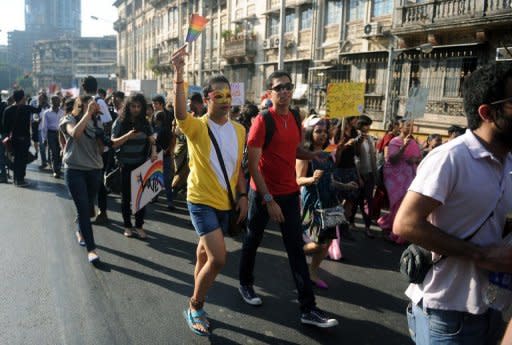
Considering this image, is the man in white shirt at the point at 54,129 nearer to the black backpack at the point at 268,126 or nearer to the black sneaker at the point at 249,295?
the black sneaker at the point at 249,295

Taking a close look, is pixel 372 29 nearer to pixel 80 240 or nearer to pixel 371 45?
pixel 371 45

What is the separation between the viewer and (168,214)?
7.59 metres


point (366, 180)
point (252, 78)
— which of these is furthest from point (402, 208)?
point (252, 78)

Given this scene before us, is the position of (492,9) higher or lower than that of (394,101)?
higher

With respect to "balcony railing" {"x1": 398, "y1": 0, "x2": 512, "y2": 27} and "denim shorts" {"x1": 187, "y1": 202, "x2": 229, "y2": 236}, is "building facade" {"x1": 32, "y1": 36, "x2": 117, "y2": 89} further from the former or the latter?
"denim shorts" {"x1": 187, "y1": 202, "x2": 229, "y2": 236}

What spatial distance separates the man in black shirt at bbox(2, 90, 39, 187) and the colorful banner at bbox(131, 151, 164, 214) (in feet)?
15.1

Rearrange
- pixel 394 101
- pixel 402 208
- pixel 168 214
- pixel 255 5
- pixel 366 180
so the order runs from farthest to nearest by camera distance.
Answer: pixel 255 5
pixel 394 101
pixel 168 214
pixel 366 180
pixel 402 208

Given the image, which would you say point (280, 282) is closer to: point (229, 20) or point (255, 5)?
point (255, 5)

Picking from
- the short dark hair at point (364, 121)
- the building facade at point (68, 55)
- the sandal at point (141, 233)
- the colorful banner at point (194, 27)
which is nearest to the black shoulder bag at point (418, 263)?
the colorful banner at point (194, 27)

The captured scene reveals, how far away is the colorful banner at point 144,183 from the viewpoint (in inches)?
241

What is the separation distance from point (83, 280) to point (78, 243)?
130 centimetres

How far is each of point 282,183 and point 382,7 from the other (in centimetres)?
1858

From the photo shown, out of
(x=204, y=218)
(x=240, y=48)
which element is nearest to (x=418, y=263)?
(x=204, y=218)

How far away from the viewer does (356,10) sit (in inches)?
844
